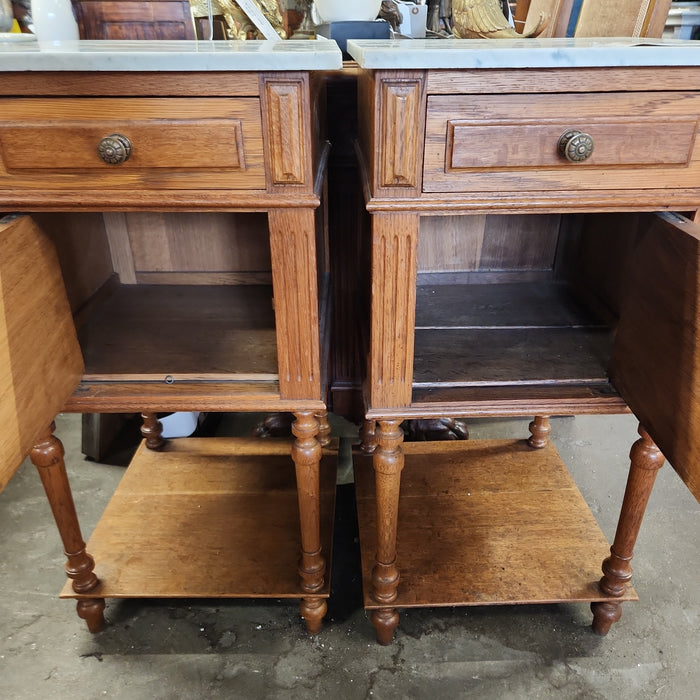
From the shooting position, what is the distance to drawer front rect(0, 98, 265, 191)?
63 cm

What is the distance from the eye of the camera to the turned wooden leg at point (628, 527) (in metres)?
0.86

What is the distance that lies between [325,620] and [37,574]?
0.57m

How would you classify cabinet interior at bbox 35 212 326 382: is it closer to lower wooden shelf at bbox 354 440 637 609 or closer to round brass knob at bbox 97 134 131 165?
round brass knob at bbox 97 134 131 165

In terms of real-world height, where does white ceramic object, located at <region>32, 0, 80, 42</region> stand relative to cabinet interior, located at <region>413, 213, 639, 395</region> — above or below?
above

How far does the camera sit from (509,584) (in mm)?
1000

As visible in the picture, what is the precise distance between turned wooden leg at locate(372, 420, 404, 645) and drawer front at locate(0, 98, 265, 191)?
381mm

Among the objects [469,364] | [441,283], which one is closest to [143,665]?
[469,364]

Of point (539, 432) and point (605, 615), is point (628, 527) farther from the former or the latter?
point (539, 432)

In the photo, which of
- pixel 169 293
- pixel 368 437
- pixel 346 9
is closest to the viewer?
pixel 346 9

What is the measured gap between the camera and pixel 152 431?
1.29 metres

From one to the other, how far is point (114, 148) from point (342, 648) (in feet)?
2.82

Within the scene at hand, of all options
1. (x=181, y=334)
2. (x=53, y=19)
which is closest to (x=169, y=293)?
(x=181, y=334)

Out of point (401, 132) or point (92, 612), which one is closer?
point (401, 132)

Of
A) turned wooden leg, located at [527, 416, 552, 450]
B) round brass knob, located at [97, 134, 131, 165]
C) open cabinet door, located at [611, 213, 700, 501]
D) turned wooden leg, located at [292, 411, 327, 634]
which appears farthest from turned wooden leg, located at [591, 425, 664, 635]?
round brass knob, located at [97, 134, 131, 165]
